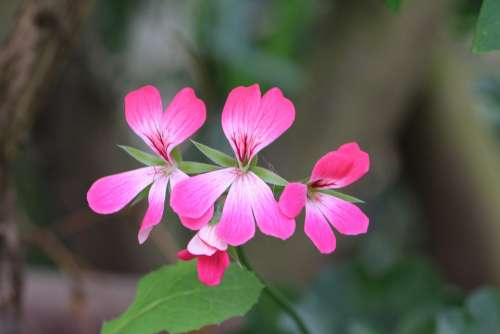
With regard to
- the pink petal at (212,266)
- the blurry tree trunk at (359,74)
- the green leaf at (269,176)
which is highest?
the green leaf at (269,176)

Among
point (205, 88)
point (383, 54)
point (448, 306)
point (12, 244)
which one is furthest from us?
point (383, 54)

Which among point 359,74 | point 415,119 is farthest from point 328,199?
point 415,119

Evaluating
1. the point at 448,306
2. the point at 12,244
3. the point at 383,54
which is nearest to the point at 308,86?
the point at 383,54

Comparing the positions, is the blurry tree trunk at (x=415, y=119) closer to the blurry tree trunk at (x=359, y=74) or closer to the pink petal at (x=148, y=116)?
the blurry tree trunk at (x=359, y=74)

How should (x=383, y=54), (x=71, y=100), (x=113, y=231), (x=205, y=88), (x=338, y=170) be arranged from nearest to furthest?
(x=338, y=170), (x=205, y=88), (x=383, y=54), (x=71, y=100), (x=113, y=231)

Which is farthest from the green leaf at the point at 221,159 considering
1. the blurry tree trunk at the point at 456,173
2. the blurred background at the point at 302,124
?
the blurry tree trunk at the point at 456,173

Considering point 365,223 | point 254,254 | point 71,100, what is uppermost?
point 365,223

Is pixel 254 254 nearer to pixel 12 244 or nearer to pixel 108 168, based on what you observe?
pixel 108 168

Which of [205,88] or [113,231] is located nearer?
[205,88]

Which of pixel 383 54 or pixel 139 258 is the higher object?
pixel 383 54
